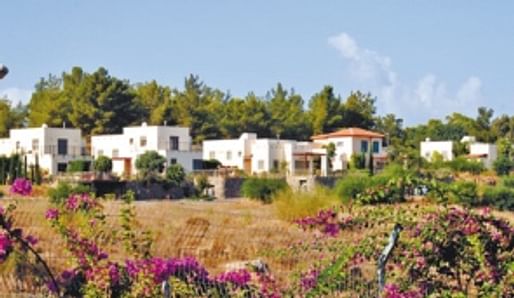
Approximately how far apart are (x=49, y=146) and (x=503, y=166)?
2623 cm

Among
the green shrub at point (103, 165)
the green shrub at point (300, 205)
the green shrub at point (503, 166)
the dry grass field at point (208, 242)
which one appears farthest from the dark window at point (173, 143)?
the dry grass field at point (208, 242)

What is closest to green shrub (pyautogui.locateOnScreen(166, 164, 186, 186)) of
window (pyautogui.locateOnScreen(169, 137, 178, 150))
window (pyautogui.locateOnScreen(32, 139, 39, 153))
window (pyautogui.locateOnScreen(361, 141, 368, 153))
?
window (pyautogui.locateOnScreen(169, 137, 178, 150))

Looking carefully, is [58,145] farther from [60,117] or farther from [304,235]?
[304,235]

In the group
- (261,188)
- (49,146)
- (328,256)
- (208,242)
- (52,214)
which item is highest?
(49,146)

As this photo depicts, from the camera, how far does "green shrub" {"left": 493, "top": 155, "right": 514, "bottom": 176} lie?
54.5 metres

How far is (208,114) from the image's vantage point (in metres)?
70.9

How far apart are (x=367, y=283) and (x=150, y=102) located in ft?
229

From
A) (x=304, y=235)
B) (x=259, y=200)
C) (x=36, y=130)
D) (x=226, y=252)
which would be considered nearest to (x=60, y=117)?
(x=36, y=130)

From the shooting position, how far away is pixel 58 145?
53750 millimetres

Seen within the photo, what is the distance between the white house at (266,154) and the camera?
57719 mm

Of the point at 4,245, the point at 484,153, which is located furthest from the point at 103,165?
the point at 4,245

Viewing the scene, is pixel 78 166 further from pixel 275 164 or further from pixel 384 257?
pixel 384 257

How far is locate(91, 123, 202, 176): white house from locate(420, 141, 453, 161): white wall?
61.3 ft

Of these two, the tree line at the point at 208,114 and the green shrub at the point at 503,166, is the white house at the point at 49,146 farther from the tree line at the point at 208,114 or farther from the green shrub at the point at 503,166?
the green shrub at the point at 503,166
